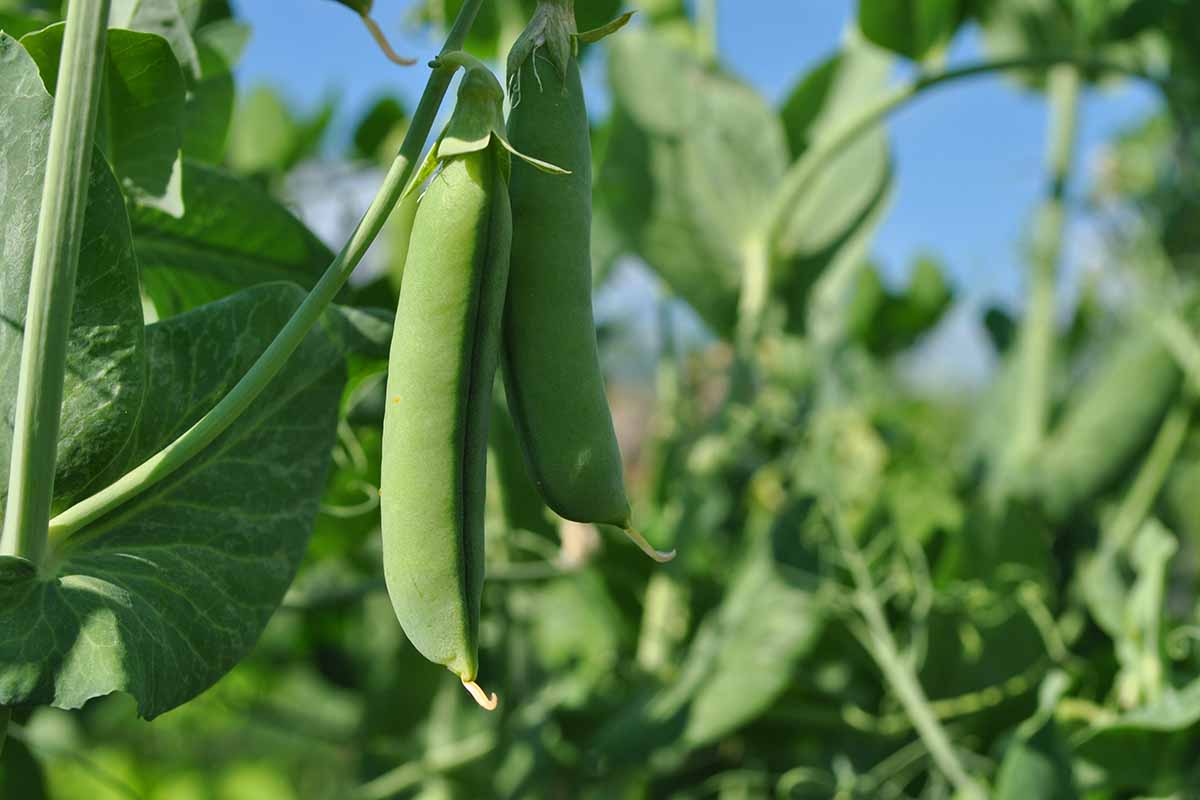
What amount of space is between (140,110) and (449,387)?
0.25 metres

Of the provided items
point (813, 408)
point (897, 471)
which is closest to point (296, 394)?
point (813, 408)

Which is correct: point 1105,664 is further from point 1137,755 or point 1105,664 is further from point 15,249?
point 15,249

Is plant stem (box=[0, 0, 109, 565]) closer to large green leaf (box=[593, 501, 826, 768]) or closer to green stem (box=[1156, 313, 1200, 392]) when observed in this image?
large green leaf (box=[593, 501, 826, 768])

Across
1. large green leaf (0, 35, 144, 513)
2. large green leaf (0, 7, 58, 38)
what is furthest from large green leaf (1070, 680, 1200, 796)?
large green leaf (0, 7, 58, 38)

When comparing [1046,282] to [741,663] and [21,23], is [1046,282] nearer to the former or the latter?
[741,663]

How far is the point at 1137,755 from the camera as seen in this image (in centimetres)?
68

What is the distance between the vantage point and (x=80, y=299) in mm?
419

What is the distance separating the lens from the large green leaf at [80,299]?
400 mm

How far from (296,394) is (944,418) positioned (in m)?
1.70

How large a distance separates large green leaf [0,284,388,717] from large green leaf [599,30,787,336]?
1.70 ft

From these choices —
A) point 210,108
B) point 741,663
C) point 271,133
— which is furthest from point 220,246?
point 271,133

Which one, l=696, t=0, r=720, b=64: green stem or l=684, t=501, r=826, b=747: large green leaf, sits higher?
l=696, t=0, r=720, b=64: green stem

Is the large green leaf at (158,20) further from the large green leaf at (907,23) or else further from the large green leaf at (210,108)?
the large green leaf at (907,23)

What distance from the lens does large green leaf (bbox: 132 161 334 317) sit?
22.2 inches
